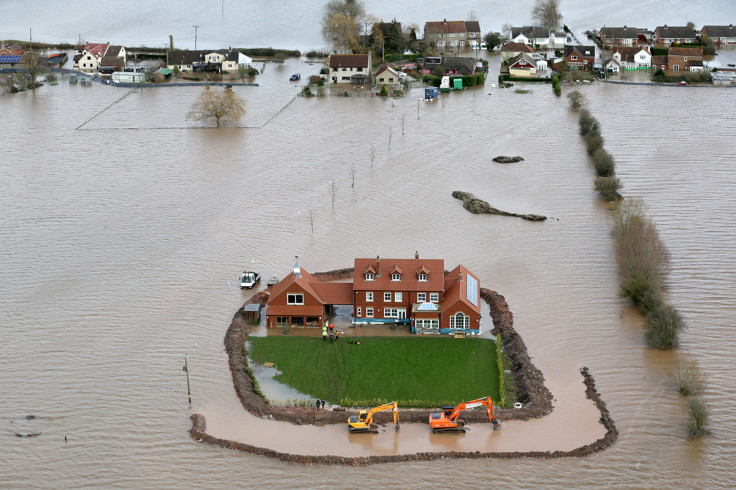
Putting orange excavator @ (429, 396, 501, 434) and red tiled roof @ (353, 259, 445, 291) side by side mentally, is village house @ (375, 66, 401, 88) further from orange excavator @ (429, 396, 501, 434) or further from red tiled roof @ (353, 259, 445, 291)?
orange excavator @ (429, 396, 501, 434)

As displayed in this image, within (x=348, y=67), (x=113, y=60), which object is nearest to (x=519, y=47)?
(x=348, y=67)

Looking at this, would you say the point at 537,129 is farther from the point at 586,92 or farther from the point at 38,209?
the point at 38,209

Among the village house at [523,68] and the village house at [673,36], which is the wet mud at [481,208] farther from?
the village house at [673,36]

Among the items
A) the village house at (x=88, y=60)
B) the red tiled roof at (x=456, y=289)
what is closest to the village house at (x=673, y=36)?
the village house at (x=88, y=60)

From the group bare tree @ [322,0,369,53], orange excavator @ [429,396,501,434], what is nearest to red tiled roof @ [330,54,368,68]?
bare tree @ [322,0,369,53]

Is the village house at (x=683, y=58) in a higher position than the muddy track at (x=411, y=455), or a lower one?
higher

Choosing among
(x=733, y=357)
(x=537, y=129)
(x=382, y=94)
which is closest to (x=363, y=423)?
(x=733, y=357)
